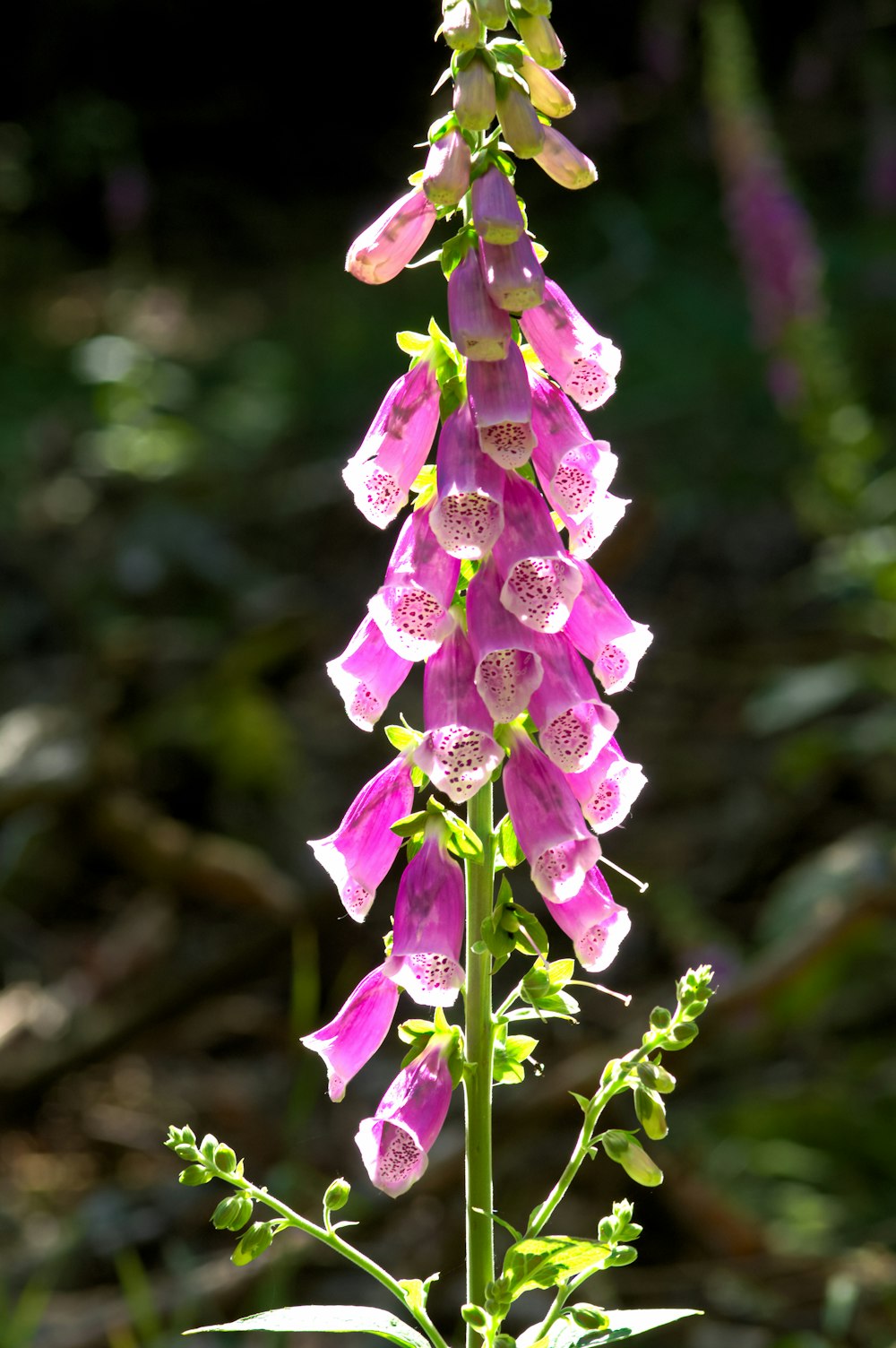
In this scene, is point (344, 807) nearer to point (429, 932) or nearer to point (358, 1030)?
point (358, 1030)

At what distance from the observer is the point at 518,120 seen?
1.41 metres

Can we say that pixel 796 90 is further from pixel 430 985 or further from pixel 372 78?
pixel 430 985

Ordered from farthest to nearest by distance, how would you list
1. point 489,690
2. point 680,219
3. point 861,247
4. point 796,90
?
point 796,90 → point 680,219 → point 861,247 → point 489,690

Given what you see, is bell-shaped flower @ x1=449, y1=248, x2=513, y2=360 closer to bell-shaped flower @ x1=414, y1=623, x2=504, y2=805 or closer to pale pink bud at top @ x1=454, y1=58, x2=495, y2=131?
pale pink bud at top @ x1=454, y1=58, x2=495, y2=131

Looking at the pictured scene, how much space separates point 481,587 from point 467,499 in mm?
100

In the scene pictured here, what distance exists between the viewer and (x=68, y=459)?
8.59 meters

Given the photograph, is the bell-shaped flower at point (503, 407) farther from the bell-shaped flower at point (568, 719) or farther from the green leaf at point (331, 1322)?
the green leaf at point (331, 1322)

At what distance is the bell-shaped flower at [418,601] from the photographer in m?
1.47

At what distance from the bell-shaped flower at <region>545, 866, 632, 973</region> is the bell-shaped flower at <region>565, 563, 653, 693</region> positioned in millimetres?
219

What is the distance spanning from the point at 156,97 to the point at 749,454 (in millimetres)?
10289

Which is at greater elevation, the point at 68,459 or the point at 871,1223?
the point at 68,459

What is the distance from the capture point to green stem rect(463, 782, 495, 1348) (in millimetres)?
1485

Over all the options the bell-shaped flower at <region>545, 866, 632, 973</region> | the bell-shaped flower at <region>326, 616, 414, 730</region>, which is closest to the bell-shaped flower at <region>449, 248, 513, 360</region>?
the bell-shaped flower at <region>326, 616, 414, 730</region>

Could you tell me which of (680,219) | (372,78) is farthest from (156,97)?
(680,219)
